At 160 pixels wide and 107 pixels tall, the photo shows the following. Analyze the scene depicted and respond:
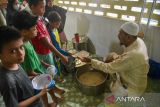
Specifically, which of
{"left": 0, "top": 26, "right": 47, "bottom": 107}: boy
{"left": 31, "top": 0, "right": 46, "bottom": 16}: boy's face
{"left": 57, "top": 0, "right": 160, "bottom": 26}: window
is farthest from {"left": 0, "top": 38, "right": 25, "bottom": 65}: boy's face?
{"left": 57, "top": 0, "right": 160, "bottom": 26}: window

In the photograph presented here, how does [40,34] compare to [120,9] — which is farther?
[120,9]

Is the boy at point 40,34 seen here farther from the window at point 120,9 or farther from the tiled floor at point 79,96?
the window at point 120,9

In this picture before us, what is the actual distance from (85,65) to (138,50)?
102 centimetres

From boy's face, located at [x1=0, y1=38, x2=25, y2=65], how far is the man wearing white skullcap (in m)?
1.08

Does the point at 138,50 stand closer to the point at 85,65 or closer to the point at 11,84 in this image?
the point at 85,65

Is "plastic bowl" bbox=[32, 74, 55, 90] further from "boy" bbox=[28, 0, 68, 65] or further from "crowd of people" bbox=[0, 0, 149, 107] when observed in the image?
"boy" bbox=[28, 0, 68, 65]

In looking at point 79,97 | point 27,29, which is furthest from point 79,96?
point 27,29

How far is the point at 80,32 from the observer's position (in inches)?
135

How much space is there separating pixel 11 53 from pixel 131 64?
47.5 inches

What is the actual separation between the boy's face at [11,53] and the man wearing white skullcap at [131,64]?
3.56 feet

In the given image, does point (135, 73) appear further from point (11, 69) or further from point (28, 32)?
point (11, 69)

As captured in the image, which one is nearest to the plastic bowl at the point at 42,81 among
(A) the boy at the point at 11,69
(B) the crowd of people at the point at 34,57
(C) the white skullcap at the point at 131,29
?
(B) the crowd of people at the point at 34,57

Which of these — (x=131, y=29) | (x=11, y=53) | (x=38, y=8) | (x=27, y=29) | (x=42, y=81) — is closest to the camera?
(x=11, y=53)

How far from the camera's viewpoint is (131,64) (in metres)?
1.75
